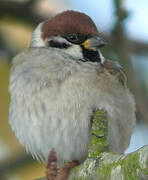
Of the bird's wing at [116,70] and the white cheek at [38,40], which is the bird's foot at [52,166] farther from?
the white cheek at [38,40]

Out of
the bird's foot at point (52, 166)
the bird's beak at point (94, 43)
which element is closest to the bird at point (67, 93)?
the bird's beak at point (94, 43)

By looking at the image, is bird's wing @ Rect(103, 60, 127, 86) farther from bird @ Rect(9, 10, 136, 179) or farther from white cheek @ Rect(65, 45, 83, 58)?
white cheek @ Rect(65, 45, 83, 58)

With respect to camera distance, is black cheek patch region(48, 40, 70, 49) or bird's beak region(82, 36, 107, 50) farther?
black cheek patch region(48, 40, 70, 49)

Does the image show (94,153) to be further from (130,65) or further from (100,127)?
(130,65)

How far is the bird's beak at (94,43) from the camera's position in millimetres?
3473

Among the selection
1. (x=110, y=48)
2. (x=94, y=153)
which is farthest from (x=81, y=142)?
(x=110, y=48)

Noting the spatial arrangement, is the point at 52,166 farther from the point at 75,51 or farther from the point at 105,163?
the point at 75,51

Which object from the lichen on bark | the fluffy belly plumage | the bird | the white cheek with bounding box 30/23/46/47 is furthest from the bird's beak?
the lichen on bark

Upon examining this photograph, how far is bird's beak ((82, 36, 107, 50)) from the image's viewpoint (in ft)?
11.4

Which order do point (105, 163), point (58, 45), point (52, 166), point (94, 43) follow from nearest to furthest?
point (105, 163)
point (52, 166)
point (94, 43)
point (58, 45)

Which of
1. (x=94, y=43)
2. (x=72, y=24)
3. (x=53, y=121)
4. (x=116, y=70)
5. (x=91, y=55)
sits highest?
(x=72, y=24)

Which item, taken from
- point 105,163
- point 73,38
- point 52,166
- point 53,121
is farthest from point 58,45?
point 105,163

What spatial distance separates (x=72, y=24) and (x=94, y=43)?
247 mm

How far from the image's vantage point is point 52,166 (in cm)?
232
